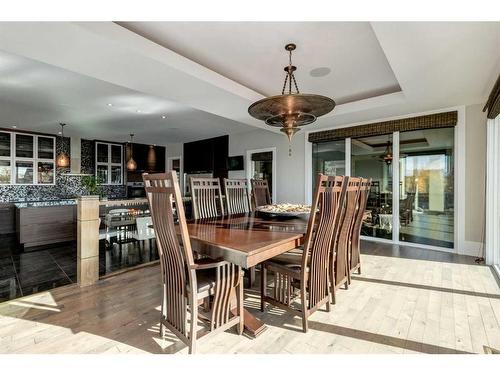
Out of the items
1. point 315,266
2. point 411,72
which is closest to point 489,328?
point 315,266

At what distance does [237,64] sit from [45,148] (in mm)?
6746

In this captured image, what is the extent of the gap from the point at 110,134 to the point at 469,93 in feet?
25.7

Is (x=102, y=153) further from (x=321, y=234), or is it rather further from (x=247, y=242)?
(x=321, y=234)

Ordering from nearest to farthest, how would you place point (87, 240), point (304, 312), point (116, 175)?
point (304, 312)
point (87, 240)
point (116, 175)

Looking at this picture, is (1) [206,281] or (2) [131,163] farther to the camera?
(2) [131,163]

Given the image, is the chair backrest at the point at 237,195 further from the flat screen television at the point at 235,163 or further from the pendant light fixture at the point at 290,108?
the flat screen television at the point at 235,163

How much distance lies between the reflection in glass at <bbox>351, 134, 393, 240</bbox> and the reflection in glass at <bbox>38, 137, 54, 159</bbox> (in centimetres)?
797

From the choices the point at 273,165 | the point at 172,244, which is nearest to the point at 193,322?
the point at 172,244

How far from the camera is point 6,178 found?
6.27 meters

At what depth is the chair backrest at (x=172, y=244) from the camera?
146cm

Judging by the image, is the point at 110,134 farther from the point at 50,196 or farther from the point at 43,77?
the point at 43,77

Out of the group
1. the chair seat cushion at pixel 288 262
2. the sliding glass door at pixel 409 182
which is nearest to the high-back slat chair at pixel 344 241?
the chair seat cushion at pixel 288 262

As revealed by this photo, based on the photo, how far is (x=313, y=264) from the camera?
1.96 meters

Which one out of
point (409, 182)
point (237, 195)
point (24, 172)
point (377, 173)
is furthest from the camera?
point (24, 172)
